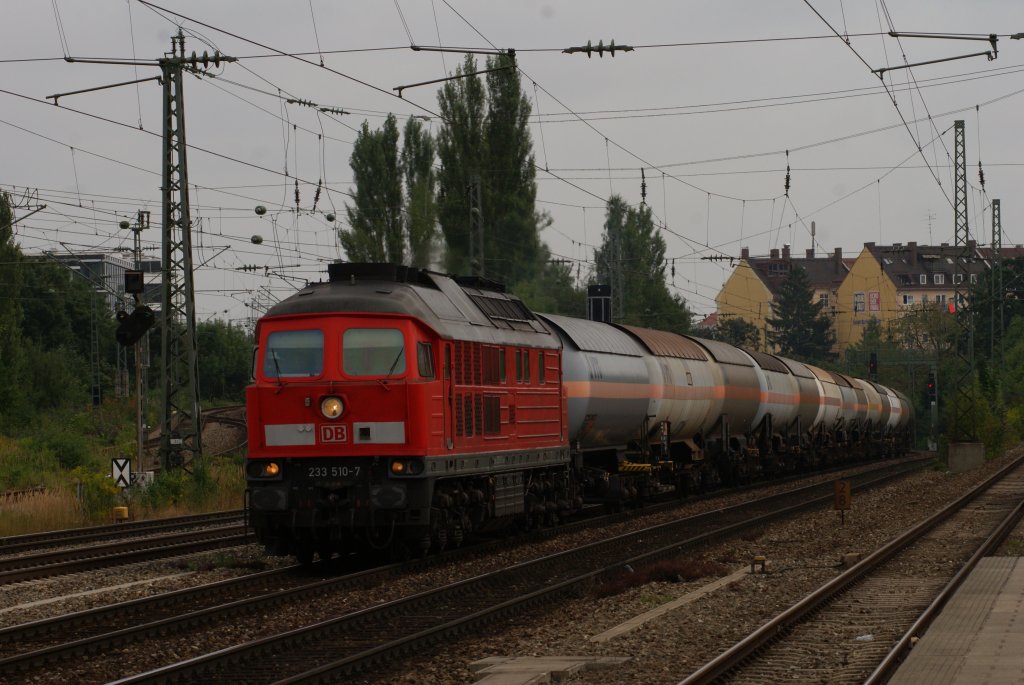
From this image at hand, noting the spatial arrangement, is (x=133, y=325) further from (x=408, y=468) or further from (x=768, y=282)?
(x=768, y=282)

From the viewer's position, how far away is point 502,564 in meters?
19.1

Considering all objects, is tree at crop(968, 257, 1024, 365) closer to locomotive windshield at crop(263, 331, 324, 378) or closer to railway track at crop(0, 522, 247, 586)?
railway track at crop(0, 522, 247, 586)

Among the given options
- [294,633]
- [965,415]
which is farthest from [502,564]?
[965,415]

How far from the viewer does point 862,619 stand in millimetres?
13992

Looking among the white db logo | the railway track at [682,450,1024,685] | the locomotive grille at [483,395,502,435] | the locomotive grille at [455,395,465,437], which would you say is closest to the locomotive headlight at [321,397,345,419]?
the white db logo

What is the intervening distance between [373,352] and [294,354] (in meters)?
1.11

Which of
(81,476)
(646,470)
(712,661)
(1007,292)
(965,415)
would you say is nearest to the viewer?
(712,661)

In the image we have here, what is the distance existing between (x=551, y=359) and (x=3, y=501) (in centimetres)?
1390

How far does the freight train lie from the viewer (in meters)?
17.6

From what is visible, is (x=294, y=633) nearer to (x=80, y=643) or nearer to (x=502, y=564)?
(x=80, y=643)

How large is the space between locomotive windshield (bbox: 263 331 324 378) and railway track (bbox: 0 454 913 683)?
8.66 ft

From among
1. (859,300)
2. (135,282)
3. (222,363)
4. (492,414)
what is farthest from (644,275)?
(492,414)

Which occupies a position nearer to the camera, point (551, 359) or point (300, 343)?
point (300, 343)

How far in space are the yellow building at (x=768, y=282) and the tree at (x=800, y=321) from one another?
2407mm
